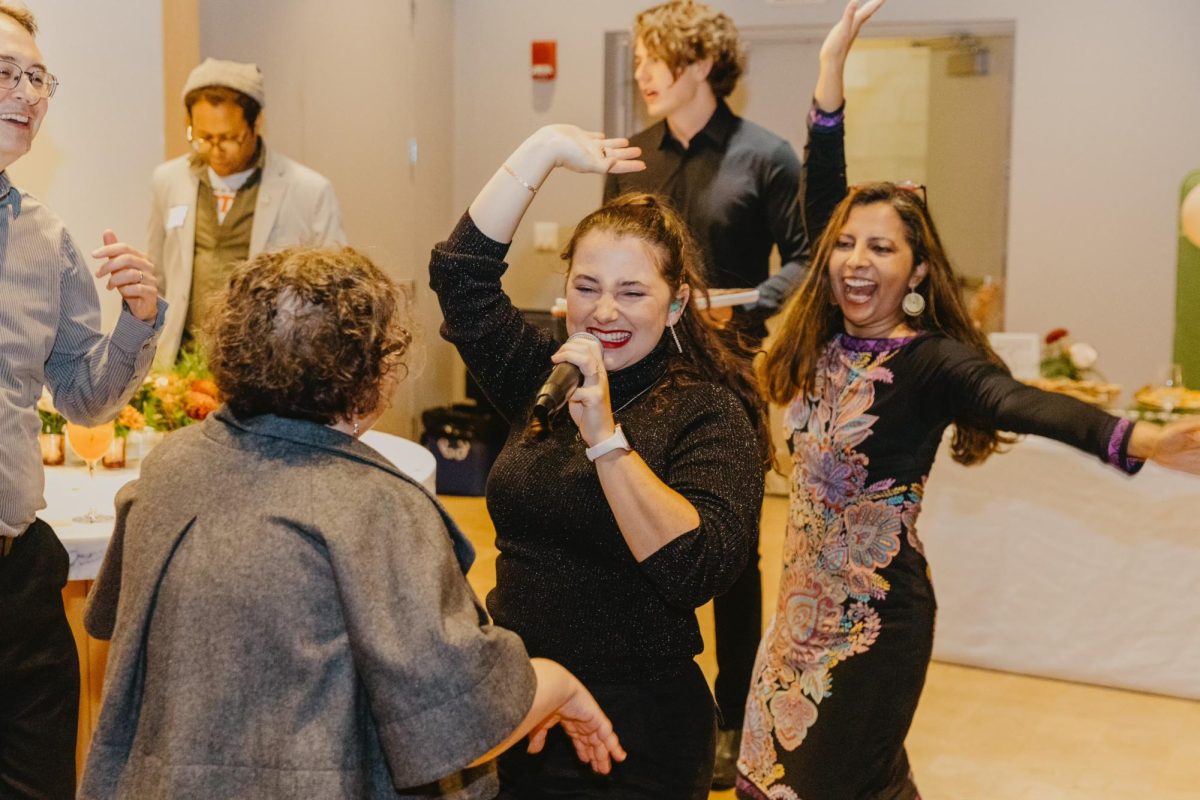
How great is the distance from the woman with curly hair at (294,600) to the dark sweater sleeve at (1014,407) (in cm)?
101

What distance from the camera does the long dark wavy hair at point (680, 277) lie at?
78.3 inches

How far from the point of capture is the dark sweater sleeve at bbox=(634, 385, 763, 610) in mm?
1758

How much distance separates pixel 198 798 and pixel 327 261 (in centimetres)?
58

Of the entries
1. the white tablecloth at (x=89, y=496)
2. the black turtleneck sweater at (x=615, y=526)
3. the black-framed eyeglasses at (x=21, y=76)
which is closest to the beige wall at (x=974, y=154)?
the white tablecloth at (x=89, y=496)

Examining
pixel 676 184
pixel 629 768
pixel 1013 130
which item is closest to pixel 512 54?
pixel 1013 130

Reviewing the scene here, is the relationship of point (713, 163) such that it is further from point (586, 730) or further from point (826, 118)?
point (586, 730)

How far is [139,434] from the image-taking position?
3.06m

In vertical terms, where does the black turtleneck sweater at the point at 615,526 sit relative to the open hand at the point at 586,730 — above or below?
above

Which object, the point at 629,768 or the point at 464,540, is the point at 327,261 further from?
the point at 629,768

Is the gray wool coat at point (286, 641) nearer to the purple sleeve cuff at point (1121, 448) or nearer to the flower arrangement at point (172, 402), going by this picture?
the purple sleeve cuff at point (1121, 448)

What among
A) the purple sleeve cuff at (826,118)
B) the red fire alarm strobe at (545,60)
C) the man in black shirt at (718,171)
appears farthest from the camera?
the red fire alarm strobe at (545,60)

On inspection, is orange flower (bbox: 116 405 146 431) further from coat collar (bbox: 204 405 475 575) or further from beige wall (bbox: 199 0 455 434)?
beige wall (bbox: 199 0 455 434)

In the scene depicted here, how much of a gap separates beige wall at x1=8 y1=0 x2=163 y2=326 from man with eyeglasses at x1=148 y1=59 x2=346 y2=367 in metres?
0.14

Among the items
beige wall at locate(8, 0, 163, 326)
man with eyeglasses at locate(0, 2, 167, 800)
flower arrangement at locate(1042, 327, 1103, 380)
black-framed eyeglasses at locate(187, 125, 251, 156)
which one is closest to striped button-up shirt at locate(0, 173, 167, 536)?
man with eyeglasses at locate(0, 2, 167, 800)
